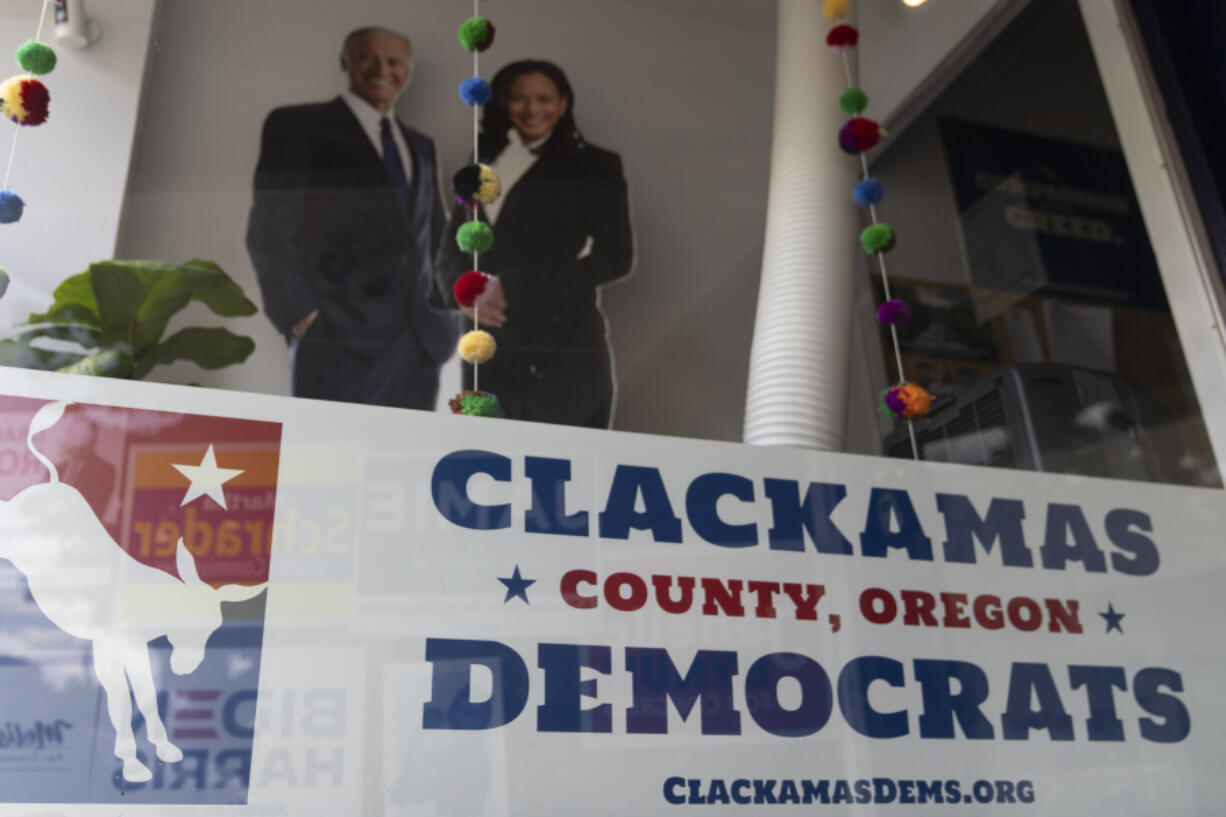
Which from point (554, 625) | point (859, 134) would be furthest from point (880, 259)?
point (554, 625)

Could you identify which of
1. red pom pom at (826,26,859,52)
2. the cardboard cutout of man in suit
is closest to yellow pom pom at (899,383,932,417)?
red pom pom at (826,26,859,52)

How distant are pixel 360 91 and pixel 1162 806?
7.94 feet

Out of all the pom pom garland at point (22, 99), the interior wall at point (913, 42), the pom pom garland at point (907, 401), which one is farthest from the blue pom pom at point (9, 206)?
the interior wall at point (913, 42)

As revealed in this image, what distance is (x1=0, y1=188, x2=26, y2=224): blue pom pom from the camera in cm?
191

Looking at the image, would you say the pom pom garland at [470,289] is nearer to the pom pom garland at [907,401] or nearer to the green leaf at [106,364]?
the green leaf at [106,364]

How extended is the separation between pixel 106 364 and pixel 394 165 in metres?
1.09

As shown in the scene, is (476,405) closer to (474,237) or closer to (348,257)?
(474,237)

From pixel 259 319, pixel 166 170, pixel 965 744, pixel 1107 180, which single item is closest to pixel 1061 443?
pixel 1107 180

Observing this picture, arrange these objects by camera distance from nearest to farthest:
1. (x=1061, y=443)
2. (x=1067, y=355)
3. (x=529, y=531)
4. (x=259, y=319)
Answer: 1. (x=529, y=531)
2. (x=1061, y=443)
3. (x=259, y=319)
4. (x=1067, y=355)

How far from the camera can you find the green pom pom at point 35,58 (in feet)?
6.40

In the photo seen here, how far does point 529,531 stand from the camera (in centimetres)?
161

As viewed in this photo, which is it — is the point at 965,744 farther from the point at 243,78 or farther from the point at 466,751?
the point at 243,78

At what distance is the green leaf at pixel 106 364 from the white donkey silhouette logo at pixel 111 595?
0.50m

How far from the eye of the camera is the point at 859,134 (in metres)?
2.50
